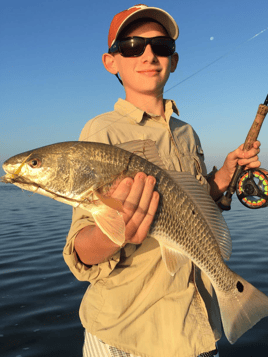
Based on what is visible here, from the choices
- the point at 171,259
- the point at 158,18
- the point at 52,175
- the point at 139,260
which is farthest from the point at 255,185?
the point at 52,175

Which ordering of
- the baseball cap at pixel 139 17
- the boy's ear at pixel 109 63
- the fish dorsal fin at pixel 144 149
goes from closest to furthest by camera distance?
the fish dorsal fin at pixel 144 149, the baseball cap at pixel 139 17, the boy's ear at pixel 109 63

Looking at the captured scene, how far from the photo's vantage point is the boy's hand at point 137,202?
7.65 feet

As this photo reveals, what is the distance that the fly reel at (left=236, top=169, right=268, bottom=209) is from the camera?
3666 mm

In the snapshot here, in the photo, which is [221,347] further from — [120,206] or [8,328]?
[120,206]

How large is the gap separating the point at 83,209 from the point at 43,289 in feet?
16.7

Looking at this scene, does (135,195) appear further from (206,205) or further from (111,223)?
(206,205)

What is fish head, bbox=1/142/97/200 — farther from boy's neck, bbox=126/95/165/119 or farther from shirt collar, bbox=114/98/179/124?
boy's neck, bbox=126/95/165/119

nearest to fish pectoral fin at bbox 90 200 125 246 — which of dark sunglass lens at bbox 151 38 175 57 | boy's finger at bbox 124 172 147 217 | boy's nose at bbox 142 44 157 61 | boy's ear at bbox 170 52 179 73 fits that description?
boy's finger at bbox 124 172 147 217

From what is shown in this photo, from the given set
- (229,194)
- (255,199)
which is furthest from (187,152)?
(255,199)

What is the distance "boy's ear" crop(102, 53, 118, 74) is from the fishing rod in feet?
5.81

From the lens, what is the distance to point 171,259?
2512 millimetres

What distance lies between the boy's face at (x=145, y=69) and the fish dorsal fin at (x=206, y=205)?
1.12 metres

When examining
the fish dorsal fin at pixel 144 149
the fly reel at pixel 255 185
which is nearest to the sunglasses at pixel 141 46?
the fish dorsal fin at pixel 144 149

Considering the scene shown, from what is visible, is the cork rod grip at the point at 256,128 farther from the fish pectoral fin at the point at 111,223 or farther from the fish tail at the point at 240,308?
the fish pectoral fin at the point at 111,223
